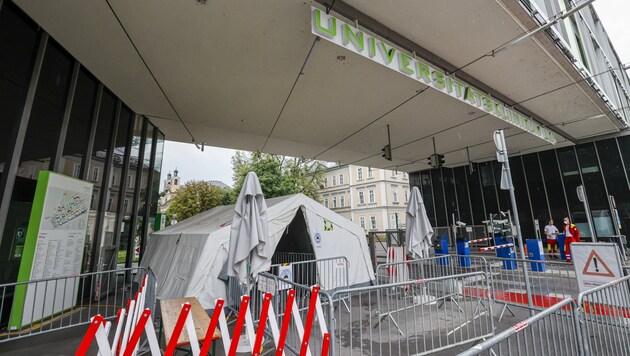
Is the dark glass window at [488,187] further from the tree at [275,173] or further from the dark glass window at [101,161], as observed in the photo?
the dark glass window at [101,161]

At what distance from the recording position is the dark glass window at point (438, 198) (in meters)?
19.4

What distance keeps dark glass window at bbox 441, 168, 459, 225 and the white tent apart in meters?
13.2

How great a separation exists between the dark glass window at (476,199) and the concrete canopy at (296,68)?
21.0 ft

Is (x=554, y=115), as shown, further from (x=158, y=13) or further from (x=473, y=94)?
(x=158, y=13)

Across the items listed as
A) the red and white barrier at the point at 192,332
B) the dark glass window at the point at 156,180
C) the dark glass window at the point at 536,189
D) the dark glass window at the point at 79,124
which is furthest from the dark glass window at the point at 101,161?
the dark glass window at the point at 536,189

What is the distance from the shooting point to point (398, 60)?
219 inches

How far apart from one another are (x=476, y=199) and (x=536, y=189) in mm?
3166

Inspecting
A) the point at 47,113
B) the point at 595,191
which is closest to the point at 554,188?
the point at 595,191

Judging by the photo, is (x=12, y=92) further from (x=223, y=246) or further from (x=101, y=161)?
(x=223, y=246)

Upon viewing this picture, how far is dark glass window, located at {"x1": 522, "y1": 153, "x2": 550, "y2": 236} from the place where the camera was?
597 inches

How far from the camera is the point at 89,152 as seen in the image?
7059 mm

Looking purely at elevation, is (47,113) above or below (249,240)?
above

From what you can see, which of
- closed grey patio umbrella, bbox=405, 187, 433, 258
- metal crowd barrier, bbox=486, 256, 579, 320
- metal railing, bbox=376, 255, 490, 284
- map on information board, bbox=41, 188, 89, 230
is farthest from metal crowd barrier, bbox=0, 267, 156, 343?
metal crowd barrier, bbox=486, 256, 579, 320

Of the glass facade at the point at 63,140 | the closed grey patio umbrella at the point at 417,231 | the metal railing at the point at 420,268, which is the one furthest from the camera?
the closed grey patio umbrella at the point at 417,231
